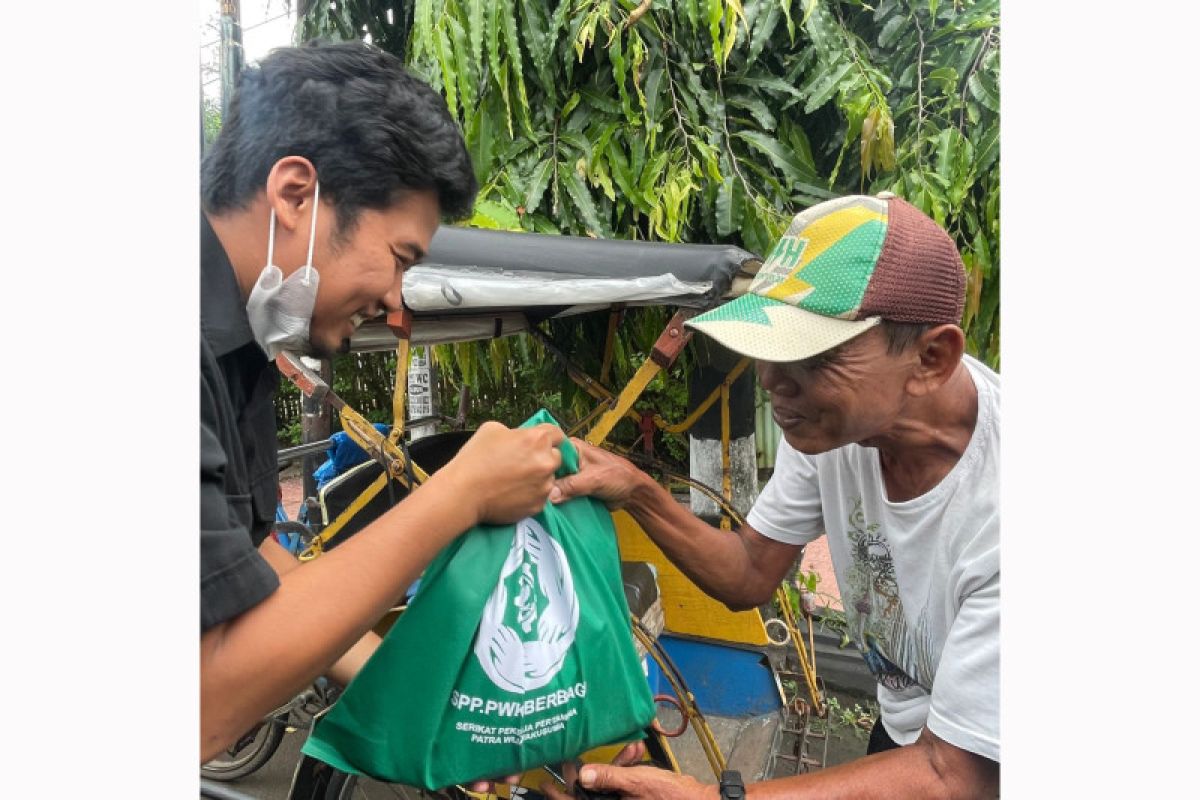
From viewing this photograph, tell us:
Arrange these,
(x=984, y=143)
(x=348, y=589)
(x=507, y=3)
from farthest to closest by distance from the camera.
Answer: (x=507, y=3)
(x=984, y=143)
(x=348, y=589)

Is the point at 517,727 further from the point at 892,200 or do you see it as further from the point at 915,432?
the point at 892,200

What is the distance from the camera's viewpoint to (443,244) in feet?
7.61

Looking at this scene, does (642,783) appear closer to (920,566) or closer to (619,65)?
(920,566)

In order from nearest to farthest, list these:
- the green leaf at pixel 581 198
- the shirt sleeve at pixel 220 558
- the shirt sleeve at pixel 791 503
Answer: the shirt sleeve at pixel 220 558, the shirt sleeve at pixel 791 503, the green leaf at pixel 581 198

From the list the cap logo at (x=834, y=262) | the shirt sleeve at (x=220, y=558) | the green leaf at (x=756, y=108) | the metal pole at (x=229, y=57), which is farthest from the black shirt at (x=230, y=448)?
the green leaf at (x=756, y=108)

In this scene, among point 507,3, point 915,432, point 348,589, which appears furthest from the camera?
point 507,3

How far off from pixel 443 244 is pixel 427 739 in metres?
1.47

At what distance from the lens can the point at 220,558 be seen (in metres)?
0.91

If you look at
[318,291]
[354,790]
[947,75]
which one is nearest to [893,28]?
[947,75]

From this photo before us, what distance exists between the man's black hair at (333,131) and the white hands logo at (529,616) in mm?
683

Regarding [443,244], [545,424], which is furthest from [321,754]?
[443,244]

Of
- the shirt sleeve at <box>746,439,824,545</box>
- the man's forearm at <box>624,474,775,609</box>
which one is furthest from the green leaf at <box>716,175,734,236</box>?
the man's forearm at <box>624,474,775,609</box>

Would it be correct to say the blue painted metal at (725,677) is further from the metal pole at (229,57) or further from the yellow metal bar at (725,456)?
the metal pole at (229,57)

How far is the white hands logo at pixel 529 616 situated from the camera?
1387 millimetres
